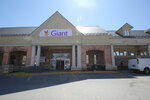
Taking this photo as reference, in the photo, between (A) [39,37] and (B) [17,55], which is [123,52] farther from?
(B) [17,55]

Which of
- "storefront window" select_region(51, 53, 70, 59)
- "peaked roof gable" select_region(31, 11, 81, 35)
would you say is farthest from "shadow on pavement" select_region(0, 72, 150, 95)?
"storefront window" select_region(51, 53, 70, 59)

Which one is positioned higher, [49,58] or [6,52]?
[6,52]

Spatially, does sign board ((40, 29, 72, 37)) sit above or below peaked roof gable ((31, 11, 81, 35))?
below

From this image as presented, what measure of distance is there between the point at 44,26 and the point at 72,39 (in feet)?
20.4

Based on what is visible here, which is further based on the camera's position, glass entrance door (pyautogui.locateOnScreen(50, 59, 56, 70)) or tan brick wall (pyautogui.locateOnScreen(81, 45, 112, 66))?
glass entrance door (pyautogui.locateOnScreen(50, 59, 56, 70))

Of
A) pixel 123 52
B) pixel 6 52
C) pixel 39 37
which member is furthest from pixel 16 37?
pixel 123 52

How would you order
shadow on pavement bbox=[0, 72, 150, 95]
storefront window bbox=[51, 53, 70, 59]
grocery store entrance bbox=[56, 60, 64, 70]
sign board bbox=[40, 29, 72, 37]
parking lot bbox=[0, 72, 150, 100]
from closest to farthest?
parking lot bbox=[0, 72, 150, 100] → shadow on pavement bbox=[0, 72, 150, 95] → sign board bbox=[40, 29, 72, 37] → grocery store entrance bbox=[56, 60, 64, 70] → storefront window bbox=[51, 53, 70, 59]

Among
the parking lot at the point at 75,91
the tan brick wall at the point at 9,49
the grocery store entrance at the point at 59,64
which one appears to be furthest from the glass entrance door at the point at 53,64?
the parking lot at the point at 75,91

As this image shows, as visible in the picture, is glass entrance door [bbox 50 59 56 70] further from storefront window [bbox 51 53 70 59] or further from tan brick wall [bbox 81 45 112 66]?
tan brick wall [bbox 81 45 112 66]

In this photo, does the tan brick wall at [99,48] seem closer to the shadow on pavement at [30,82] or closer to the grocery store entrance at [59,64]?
the grocery store entrance at [59,64]

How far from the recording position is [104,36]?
1526 cm

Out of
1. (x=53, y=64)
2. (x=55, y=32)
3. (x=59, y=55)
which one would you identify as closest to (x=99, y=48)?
(x=55, y=32)

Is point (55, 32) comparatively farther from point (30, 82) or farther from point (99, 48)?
point (30, 82)

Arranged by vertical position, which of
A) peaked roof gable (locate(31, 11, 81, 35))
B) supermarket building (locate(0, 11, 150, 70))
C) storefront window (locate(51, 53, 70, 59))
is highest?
peaked roof gable (locate(31, 11, 81, 35))
